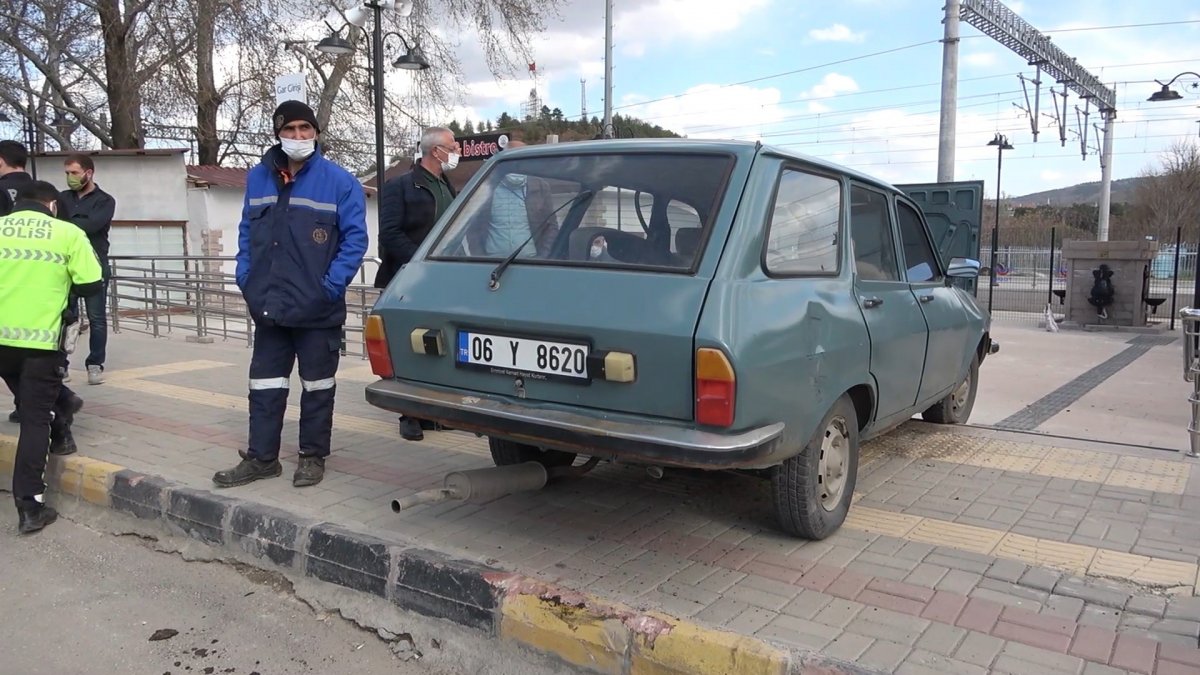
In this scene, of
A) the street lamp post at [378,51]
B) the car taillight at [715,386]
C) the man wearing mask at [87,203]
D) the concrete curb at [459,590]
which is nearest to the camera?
the concrete curb at [459,590]

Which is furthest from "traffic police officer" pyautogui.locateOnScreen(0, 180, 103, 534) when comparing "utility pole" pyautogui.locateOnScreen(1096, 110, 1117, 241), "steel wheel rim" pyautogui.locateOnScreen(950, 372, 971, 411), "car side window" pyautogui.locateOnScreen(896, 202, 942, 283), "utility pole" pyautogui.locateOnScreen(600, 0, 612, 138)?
"utility pole" pyautogui.locateOnScreen(1096, 110, 1117, 241)

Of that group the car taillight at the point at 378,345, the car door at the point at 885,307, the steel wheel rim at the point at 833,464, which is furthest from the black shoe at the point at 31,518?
the car door at the point at 885,307

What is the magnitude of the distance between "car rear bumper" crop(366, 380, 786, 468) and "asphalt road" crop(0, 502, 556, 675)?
85cm

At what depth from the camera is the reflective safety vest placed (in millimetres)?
4434

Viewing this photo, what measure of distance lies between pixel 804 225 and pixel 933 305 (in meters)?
1.61

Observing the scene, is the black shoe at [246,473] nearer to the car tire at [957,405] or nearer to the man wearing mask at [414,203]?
the man wearing mask at [414,203]

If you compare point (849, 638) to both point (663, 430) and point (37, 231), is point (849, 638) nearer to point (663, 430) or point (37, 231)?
point (663, 430)

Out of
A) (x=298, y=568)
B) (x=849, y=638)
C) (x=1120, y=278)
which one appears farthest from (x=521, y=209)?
(x=1120, y=278)

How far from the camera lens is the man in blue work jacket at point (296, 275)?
4.46 metres

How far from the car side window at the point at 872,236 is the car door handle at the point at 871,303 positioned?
4.7 inches

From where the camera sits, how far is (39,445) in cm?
462

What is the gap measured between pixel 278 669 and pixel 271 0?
755 inches

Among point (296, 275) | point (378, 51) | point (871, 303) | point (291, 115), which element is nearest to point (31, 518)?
point (296, 275)

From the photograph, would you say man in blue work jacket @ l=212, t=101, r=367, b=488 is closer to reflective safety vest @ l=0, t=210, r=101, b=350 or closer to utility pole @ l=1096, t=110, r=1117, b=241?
reflective safety vest @ l=0, t=210, r=101, b=350
